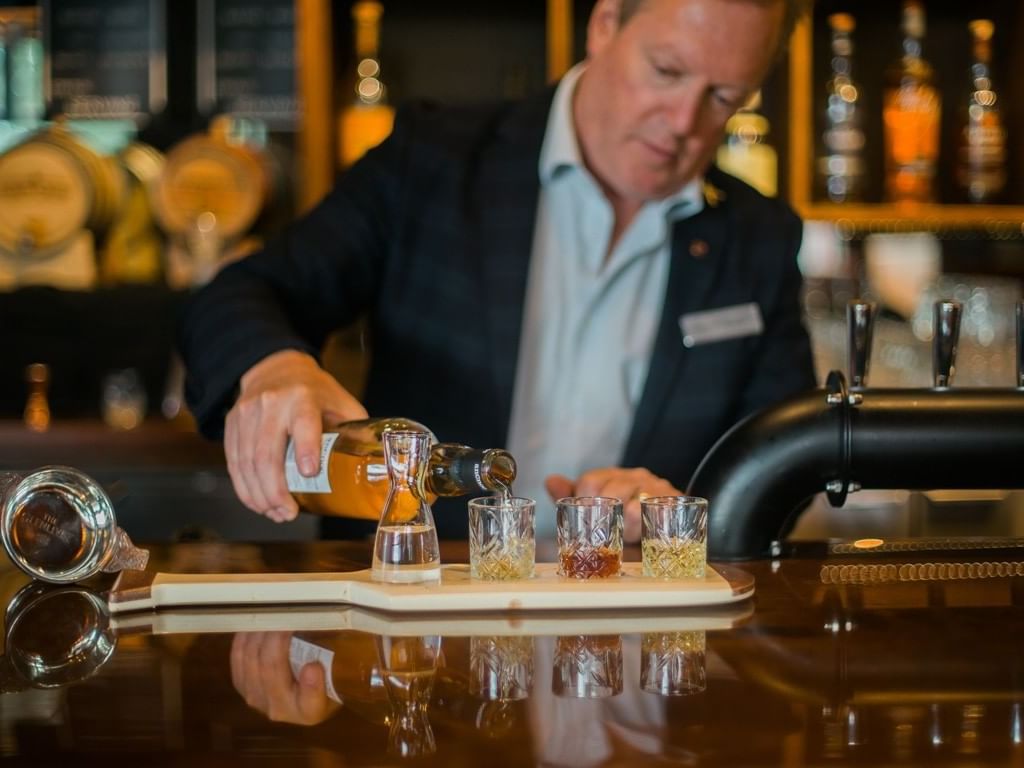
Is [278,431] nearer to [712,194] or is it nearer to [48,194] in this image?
[712,194]

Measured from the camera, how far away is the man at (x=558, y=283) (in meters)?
1.88

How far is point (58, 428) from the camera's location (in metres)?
2.87

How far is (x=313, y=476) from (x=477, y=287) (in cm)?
76

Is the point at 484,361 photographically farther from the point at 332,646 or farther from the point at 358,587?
the point at 332,646

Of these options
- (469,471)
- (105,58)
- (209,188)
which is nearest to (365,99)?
(209,188)

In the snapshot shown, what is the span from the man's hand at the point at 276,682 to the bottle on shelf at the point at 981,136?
2.73 metres

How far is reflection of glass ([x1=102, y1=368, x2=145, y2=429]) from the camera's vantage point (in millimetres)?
3084

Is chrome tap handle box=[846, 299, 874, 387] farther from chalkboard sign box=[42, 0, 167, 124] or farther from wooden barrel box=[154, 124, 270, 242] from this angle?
chalkboard sign box=[42, 0, 167, 124]

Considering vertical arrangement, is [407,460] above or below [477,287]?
below

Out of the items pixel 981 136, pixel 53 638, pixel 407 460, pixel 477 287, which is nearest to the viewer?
pixel 53 638

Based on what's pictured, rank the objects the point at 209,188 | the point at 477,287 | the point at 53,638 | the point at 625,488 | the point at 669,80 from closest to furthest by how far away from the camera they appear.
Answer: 1. the point at 53,638
2. the point at 625,488
3. the point at 669,80
4. the point at 477,287
5. the point at 209,188

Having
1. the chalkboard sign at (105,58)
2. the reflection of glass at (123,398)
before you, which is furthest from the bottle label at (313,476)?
the chalkboard sign at (105,58)

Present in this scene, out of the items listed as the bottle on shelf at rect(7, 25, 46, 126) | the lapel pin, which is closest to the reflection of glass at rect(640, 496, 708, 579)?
the lapel pin

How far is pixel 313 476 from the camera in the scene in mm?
1206
